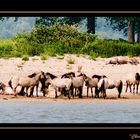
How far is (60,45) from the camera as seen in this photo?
548cm

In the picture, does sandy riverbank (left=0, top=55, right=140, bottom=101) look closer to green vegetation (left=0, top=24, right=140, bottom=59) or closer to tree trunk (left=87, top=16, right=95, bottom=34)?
green vegetation (left=0, top=24, right=140, bottom=59)

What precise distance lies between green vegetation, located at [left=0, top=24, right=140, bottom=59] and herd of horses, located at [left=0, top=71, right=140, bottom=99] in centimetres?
20

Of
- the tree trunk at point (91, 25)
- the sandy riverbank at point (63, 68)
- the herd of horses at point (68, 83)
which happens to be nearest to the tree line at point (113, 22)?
the tree trunk at point (91, 25)

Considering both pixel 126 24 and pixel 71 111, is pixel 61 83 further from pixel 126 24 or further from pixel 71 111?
pixel 126 24

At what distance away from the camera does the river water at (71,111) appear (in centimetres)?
504

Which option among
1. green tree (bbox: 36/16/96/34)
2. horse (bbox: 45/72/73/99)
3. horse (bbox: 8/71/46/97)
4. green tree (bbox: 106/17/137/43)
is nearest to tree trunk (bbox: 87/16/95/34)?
green tree (bbox: 36/16/96/34)

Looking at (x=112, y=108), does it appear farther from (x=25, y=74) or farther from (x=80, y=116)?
(x=25, y=74)

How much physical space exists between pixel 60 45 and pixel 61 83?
416 millimetres

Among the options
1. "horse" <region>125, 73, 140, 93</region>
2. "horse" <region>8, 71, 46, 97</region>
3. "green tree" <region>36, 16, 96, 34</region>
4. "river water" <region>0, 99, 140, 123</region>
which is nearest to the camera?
"river water" <region>0, 99, 140, 123</region>

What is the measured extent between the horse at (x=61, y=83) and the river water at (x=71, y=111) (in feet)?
0.65

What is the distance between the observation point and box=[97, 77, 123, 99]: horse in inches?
216

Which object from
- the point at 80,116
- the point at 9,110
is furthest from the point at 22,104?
the point at 80,116
